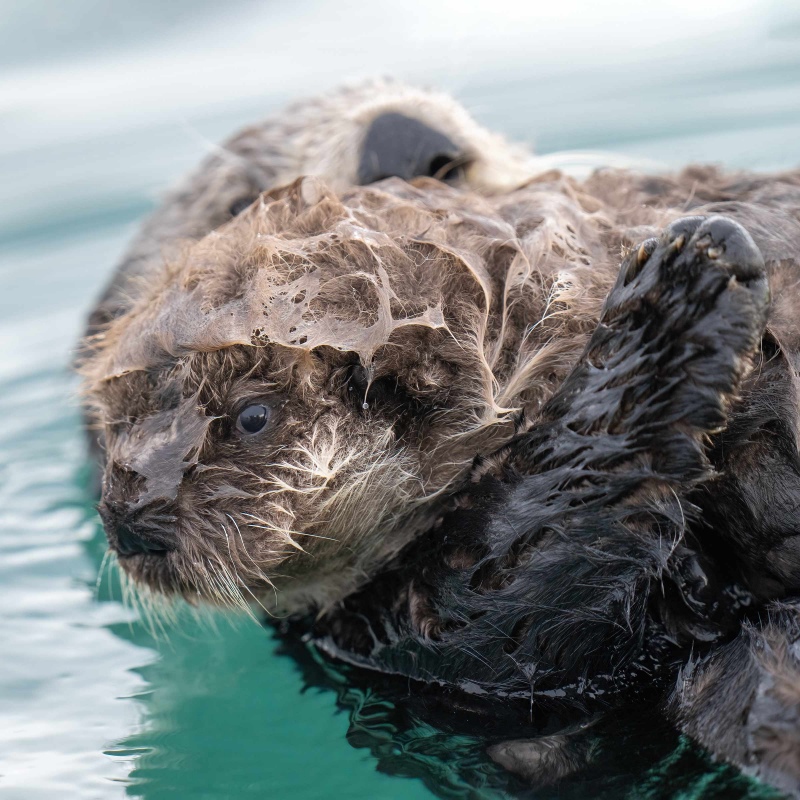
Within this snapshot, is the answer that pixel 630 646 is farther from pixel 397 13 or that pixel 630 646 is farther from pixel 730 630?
pixel 397 13

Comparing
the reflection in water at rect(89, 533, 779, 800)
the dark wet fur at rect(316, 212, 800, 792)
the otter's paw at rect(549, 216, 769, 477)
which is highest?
the otter's paw at rect(549, 216, 769, 477)

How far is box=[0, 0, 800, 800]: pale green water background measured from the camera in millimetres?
2736

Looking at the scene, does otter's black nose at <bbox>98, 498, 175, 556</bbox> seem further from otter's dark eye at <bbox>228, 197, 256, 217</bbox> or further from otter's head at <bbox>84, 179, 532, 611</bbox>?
otter's dark eye at <bbox>228, 197, 256, 217</bbox>

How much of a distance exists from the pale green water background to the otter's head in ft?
2.09

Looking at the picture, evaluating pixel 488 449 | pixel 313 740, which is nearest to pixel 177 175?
pixel 313 740

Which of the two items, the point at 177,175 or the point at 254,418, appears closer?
the point at 254,418

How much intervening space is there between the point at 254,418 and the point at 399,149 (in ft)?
3.99

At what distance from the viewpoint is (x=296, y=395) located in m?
2.28

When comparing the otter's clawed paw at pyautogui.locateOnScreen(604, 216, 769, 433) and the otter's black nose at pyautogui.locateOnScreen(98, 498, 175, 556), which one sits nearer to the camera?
the otter's clawed paw at pyautogui.locateOnScreen(604, 216, 769, 433)

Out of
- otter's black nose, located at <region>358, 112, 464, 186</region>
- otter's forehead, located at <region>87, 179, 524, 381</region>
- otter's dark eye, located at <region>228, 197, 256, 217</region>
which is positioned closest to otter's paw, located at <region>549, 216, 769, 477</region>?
otter's forehead, located at <region>87, 179, 524, 381</region>

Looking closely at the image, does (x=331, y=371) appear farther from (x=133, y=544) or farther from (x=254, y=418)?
(x=133, y=544)

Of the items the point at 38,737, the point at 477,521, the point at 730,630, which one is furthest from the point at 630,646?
the point at 38,737

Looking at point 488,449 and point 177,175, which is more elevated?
point 488,449

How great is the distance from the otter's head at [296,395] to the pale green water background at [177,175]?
0.64 meters
